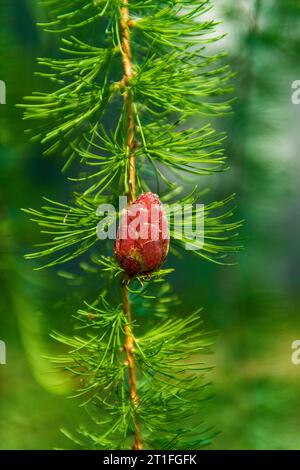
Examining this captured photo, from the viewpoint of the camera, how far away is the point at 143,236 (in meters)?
0.23

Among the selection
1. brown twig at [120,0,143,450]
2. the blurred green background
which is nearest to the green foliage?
brown twig at [120,0,143,450]

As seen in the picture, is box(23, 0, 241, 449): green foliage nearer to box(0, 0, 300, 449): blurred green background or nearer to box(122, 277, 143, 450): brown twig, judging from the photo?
box(122, 277, 143, 450): brown twig

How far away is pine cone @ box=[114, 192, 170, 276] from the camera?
0.23 metres

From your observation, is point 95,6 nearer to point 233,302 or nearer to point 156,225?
point 156,225

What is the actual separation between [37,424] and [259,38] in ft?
1.08

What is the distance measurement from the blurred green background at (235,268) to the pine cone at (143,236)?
0.21 metres

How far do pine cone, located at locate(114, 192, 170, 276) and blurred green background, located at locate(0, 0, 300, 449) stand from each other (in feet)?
0.69

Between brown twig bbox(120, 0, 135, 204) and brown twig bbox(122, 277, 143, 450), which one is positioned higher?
brown twig bbox(120, 0, 135, 204)

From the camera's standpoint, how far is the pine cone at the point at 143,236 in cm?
23

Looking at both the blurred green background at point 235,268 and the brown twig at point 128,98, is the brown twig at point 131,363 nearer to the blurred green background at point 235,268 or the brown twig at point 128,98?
the brown twig at point 128,98

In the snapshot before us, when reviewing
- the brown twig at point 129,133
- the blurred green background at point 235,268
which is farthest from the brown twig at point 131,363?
the blurred green background at point 235,268

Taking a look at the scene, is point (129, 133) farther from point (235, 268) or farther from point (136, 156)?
point (235, 268)

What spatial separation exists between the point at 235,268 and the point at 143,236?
0.28 metres

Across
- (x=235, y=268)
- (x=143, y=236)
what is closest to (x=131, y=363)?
(x=143, y=236)
